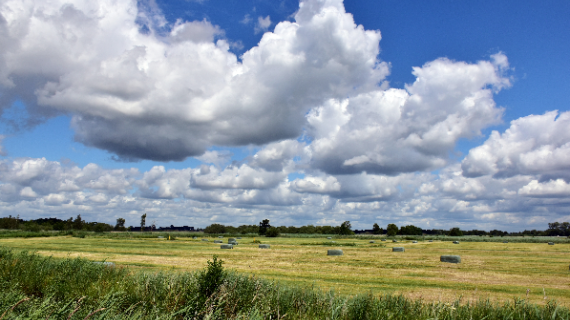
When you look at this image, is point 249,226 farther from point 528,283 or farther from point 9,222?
point 528,283

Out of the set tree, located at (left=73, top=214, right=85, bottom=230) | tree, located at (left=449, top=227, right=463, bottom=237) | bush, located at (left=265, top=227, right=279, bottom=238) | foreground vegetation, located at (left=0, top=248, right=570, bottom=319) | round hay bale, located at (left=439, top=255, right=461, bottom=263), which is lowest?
tree, located at (left=449, top=227, right=463, bottom=237)

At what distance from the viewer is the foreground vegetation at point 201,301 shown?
847 cm

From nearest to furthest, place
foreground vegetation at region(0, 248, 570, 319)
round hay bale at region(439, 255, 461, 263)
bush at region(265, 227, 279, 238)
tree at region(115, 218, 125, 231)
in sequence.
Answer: foreground vegetation at region(0, 248, 570, 319) < round hay bale at region(439, 255, 461, 263) < bush at region(265, 227, 279, 238) < tree at region(115, 218, 125, 231)

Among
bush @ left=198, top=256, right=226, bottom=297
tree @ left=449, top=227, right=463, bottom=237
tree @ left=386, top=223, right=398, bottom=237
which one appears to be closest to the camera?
bush @ left=198, top=256, right=226, bottom=297

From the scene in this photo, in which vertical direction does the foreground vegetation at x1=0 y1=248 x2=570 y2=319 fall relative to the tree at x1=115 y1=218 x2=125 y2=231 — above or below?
above

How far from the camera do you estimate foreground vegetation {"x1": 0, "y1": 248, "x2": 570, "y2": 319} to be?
847 cm

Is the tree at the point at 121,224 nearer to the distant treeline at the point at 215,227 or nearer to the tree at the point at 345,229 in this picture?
the distant treeline at the point at 215,227

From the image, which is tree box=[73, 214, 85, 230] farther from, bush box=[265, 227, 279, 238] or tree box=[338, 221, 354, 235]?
tree box=[338, 221, 354, 235]

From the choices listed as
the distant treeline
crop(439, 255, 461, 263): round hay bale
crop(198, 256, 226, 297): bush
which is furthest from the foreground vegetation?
the distant treeline

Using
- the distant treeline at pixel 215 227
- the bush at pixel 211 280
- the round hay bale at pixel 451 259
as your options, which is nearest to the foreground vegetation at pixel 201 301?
the bush at pixel 211 280

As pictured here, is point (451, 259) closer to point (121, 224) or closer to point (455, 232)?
point (121, 224)

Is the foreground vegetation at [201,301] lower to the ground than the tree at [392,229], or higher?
higher

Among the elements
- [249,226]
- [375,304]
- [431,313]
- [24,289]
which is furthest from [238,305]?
[249,226]

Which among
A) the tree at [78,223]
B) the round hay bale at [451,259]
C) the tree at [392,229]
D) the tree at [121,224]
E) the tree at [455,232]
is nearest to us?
the round hay bale at [451,259]
